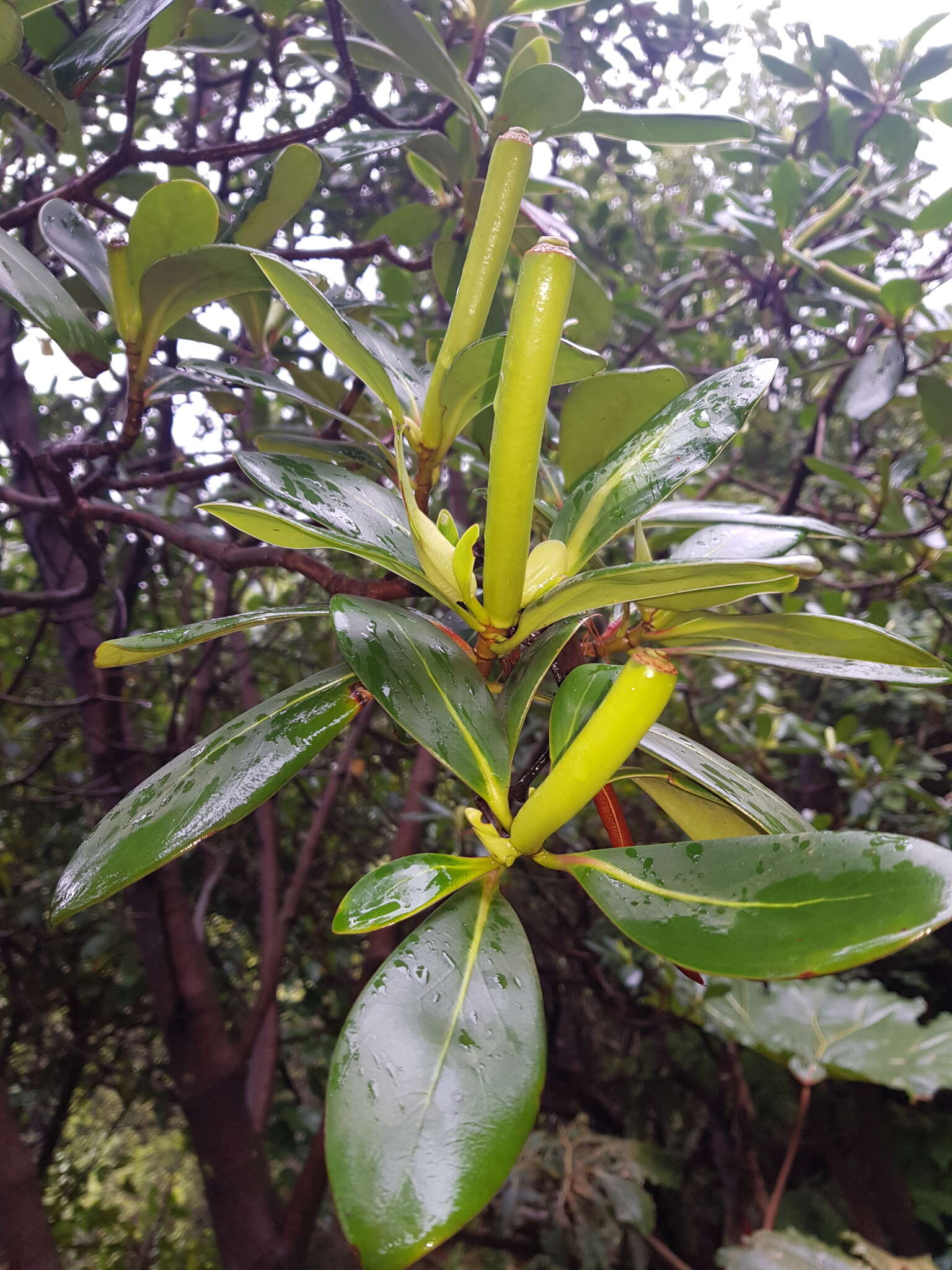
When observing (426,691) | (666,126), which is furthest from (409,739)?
(666,126)

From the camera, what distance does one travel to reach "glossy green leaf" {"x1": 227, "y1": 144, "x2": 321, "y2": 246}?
602 millimetres

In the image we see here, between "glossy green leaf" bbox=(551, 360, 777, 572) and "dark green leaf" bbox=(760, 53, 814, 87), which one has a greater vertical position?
"dark green leaf" bbox=(760, 53, 814, 87)

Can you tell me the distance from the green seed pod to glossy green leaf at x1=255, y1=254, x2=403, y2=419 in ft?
1.23

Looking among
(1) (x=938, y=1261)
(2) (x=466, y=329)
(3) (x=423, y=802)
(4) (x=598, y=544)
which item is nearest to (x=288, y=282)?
(2) (x=466, y=329)

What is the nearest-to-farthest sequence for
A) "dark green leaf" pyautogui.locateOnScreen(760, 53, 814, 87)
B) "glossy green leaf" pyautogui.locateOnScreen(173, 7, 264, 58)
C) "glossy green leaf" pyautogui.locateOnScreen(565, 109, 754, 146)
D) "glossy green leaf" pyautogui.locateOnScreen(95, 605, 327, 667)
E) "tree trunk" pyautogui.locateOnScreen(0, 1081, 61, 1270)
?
1. "glossy green leaf" pyautogui.locateOnScreen(95, 605, 327, 667)
2. "glossy green leaf" pyautogui.locateOnScreen(565, 109, 754, 146)
3. "glossy green leaf" pyautogui.locateOnScreen(173, 7, 264, 58)
4. "tree trunk" pyautogui.locateOnScreen(0, 1081, 61, 1270)
5. "dark green leaf" pyautogui.locateOnScreen(760, 53, 814, 87)

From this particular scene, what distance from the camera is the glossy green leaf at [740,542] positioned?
17.8 inches

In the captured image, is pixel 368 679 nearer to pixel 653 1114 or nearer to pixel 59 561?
pixel 59 561

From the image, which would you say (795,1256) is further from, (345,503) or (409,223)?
(409,223)

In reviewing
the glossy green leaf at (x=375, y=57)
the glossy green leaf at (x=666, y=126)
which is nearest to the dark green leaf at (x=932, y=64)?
the glossy green leaf at (x=666, y=126)

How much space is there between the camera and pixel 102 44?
0.59 meters

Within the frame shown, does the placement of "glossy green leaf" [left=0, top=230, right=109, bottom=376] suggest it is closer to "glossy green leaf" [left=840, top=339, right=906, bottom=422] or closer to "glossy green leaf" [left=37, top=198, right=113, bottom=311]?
"glossy green leaf" [left=37, top=198, right=113, bottom=311]

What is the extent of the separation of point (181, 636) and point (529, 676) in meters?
0.18

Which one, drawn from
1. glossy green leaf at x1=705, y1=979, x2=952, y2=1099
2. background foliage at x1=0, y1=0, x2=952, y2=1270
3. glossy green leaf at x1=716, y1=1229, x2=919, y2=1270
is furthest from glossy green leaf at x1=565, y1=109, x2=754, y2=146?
glossy green leaf at x1=716, y1=1229, x2=919, y2=1270

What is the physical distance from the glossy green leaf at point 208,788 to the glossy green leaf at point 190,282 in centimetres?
31
